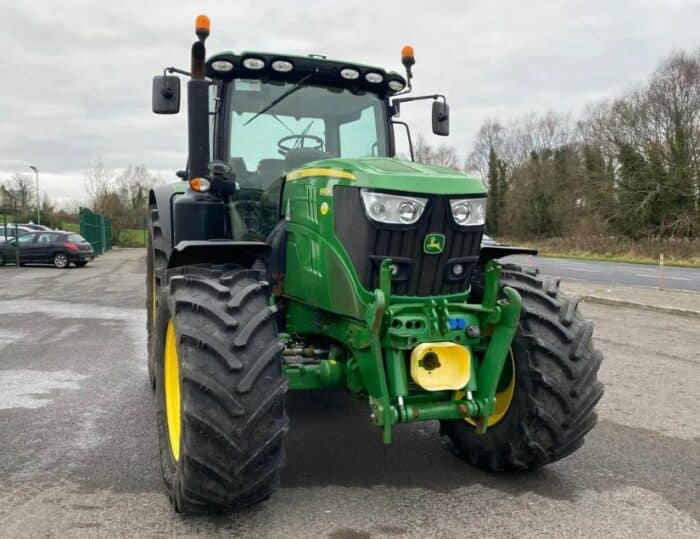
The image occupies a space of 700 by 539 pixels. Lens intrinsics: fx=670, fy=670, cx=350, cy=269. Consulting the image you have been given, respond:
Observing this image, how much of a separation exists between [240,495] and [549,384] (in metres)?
1.82

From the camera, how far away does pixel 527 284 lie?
4.21m

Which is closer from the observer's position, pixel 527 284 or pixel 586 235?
pixel 527 284

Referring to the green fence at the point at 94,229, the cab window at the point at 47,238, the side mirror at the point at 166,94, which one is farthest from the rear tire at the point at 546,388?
the green fence at the point at 94,229

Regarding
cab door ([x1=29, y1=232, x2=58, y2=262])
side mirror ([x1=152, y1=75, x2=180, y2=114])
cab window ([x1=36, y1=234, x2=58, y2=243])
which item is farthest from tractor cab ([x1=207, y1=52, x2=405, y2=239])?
cab window ([x1=36, y1=234, x2=58, y2=243])

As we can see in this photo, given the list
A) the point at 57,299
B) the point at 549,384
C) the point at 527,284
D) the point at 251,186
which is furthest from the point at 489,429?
the point at 57,299

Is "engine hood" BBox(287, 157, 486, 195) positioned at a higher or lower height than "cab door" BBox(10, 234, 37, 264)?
higher

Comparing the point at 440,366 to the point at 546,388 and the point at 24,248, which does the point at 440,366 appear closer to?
the point at 546,388

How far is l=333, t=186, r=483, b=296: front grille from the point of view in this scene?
3533 mm

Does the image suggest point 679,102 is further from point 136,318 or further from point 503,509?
point 503,509

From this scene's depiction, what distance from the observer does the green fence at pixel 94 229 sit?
32250 mm

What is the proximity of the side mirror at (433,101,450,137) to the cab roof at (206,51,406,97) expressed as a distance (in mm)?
511

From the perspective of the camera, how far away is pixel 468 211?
3.68 metres

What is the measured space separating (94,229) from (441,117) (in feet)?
102

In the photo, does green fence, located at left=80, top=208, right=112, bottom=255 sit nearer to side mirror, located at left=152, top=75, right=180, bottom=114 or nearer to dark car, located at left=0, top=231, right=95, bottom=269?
dark car, located at left=0, top=231, right=95, bottom=269
